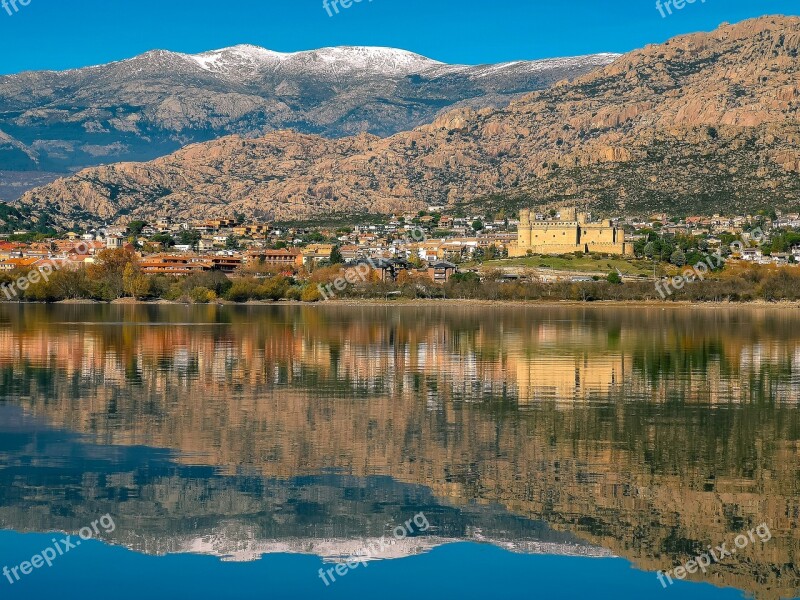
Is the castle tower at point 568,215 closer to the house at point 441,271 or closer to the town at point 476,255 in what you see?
the town at point 476,255

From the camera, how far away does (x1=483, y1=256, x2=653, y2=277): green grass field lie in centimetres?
14038

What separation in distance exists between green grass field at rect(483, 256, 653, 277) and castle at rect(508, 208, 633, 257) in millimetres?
7117

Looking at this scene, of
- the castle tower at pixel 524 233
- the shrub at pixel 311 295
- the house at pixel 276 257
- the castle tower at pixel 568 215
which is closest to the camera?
the shrub at pixel 311 295

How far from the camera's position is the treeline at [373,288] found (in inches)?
4692

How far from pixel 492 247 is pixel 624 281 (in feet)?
127

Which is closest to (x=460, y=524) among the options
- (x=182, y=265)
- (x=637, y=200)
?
(x=182, y=265)

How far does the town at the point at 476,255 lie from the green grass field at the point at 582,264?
0.13 m

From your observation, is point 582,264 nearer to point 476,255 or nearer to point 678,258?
point 678,258

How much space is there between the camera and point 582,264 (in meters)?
146

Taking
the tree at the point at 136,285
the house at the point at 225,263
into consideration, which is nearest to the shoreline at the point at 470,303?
the tree at the point at 136,285

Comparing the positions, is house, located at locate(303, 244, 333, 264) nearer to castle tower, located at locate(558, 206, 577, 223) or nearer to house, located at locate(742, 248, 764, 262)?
castle tower, located at locate(558, 206, 577, 223)

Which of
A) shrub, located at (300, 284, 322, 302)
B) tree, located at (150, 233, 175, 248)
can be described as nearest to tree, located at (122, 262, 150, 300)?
shrub, located at (300, 284, 322, 302)

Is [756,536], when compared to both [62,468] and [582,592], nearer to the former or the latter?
[582,592]

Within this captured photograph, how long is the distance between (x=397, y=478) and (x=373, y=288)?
10737cm
